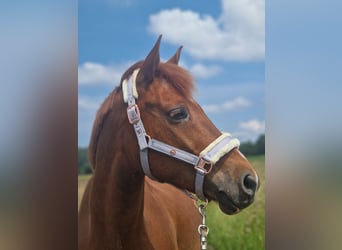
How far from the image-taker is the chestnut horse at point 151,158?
1.35m

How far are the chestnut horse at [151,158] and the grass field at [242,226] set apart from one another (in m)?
0.19

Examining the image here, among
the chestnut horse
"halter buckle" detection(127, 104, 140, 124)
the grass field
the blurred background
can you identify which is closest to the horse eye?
the chestnut horse

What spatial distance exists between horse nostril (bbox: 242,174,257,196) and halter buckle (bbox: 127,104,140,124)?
1.37ft

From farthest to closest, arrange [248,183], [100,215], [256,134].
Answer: [256,134] → [100,215] → [248,183]

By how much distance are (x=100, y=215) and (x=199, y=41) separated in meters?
0.77

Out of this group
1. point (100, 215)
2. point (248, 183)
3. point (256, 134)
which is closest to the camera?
point (248, 183)

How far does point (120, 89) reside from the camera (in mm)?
1545

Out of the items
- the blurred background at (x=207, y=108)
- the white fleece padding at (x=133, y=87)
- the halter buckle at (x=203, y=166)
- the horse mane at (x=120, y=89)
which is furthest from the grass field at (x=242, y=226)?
the white fleece padding at (x=133, y=87)

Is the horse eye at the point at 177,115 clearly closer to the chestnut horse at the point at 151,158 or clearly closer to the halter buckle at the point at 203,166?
the chestnut horse at the point at 151,158

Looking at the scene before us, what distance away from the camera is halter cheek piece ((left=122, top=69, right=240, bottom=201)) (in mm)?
1341

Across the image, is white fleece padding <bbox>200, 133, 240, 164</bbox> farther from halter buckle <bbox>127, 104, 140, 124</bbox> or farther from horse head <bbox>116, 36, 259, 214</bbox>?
halter buckle <bbox>127, 104, 140, 124</bbox>
